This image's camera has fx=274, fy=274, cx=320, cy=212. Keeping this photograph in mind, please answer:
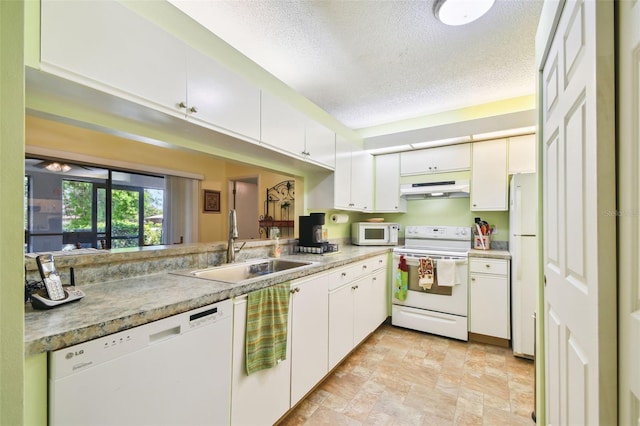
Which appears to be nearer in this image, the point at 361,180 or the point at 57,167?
the point at 57,167

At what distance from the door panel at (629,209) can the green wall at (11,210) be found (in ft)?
4.18

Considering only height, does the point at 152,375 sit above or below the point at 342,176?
below

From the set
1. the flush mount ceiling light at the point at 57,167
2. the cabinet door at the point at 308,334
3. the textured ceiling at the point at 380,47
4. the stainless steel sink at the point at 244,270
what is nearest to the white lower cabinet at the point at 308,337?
the cabinet door at the point at 308,334

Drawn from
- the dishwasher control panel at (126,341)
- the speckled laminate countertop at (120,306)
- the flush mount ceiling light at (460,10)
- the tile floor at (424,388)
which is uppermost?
the flush mount ceiling light at (460,10)

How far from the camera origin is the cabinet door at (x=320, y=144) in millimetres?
2488

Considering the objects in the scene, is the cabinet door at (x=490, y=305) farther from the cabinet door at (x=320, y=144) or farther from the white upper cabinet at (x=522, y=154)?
the cabinet door at (x=320, y=144)

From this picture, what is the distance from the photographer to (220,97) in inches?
64.9

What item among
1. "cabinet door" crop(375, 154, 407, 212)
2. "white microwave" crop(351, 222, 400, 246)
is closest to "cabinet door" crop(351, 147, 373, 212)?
"cabinet door" crop(375, 154, 407, 212)

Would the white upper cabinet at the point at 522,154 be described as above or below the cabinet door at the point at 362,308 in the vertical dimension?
above

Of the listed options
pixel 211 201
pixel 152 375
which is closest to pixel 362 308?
pixel 152 375

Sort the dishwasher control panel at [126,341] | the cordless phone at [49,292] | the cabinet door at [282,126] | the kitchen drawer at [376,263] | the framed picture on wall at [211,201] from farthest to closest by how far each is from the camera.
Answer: the framed picture on wall at [211,201]
the kitchen drawer at [376,263]
the cabinet door at [282,126]
the cordless phone at [49,292]
the dishwasher control panel at [126,341]

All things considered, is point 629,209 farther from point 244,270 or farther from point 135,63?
point 244,270

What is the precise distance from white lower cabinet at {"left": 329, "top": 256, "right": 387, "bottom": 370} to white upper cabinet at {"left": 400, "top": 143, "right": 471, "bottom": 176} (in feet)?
4.05

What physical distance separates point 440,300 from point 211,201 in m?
3.77
